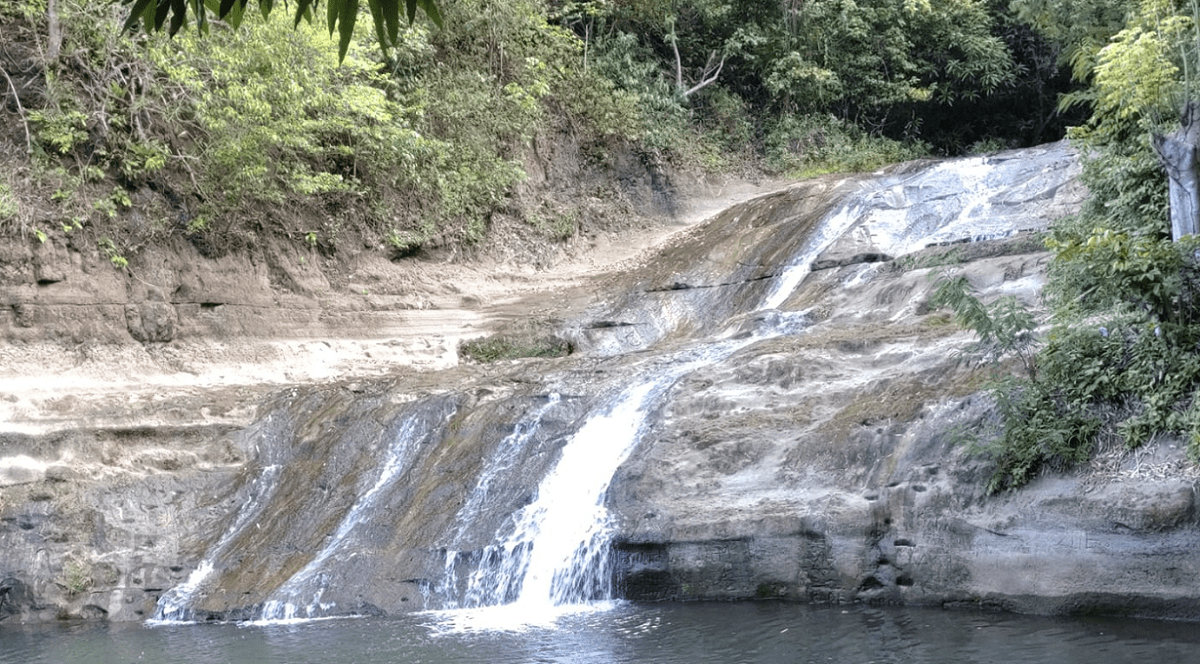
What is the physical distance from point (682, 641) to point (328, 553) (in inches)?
189

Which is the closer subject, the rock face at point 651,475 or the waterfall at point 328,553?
the rock face at point 651,475

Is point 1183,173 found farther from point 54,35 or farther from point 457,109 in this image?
point 54,35

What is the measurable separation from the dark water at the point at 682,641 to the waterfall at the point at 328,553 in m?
0.40

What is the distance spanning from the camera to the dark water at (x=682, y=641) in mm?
8922

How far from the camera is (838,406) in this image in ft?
40.7

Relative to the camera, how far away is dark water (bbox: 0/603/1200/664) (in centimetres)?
892

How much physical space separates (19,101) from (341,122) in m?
4.79

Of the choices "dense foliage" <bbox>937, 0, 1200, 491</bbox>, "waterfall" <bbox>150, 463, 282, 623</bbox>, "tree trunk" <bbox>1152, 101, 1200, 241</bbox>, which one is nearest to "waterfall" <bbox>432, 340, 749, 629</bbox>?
"waterfall" <bbox>150, 463, 282, 623</bbox>

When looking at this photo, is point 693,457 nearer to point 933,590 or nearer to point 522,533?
point 522,533

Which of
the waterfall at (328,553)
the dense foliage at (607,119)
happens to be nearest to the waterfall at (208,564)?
the waterfall at (328,553)

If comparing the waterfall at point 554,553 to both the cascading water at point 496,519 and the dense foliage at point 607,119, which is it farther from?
the dense foliage at point 607,119

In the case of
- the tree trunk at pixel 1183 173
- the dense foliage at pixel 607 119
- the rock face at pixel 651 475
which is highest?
the dense foliage at pixel 607 119

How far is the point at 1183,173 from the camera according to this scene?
1142 centimetres

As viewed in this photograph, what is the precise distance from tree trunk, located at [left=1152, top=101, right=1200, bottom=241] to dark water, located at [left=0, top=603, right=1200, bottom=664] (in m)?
4.10
